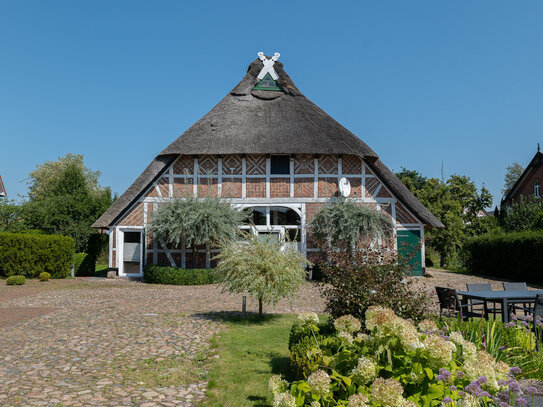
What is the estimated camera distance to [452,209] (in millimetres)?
29688

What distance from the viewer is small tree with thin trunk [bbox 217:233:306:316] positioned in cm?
824

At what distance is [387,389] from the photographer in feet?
8.52

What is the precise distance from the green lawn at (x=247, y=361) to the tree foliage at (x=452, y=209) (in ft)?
74.3

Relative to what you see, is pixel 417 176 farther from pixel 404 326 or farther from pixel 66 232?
pixel 404 326

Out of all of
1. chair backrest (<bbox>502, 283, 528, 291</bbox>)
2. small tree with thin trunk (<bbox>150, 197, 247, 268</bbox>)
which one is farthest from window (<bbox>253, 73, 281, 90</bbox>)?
chair backrest (<bbox>502, 283, 528, 291</bbox>)

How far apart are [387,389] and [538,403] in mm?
1631

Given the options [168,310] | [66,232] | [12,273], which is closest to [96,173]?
[66,232]

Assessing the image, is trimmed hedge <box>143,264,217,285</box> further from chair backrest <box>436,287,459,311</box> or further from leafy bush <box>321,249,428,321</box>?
leafy bush <box>321,249,428,321</box>

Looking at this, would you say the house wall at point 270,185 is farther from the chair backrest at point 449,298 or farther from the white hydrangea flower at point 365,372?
the white hydrangea flower at point 365,372

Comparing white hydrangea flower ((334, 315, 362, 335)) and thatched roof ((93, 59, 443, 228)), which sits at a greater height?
thatched roof ((93, 59, 443, 228))

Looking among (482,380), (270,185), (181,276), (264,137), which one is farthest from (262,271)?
(264,137)

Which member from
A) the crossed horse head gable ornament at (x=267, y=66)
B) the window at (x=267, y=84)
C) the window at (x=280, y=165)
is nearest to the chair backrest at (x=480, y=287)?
the window at (x=280, y=165)

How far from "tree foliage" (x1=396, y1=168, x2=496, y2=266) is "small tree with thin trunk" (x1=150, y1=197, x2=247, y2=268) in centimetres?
1716

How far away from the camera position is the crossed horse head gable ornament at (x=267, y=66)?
21.8 m
